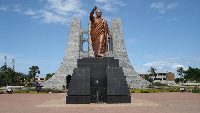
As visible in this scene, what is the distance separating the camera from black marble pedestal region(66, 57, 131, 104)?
1040 centimetres

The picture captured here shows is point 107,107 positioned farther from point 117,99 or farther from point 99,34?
point 99,34

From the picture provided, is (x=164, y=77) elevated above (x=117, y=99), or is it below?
above

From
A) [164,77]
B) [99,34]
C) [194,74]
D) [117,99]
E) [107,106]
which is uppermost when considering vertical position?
[99,34]

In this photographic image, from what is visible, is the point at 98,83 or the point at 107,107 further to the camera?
the point at 98,83

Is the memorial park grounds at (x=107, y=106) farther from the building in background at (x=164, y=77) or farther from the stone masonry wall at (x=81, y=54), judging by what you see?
the building in background at (x=164, y=77)

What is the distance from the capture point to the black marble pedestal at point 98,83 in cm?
1040

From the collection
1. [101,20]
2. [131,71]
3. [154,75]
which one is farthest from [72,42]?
[154,75]

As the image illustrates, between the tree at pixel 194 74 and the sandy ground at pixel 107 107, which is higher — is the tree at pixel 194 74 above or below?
above

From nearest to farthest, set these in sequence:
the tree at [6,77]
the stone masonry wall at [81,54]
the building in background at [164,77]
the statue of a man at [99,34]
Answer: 1. the statue of a man at [99,34]
2. the stone masonry wall at [81,54]
3. the tree at [6,77]
4. the building in background at [164,77]

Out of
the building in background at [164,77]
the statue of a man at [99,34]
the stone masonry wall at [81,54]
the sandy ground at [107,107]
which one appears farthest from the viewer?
the building in background at [164,77]

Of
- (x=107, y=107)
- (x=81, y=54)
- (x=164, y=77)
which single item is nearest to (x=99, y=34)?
(x=107, y=107)

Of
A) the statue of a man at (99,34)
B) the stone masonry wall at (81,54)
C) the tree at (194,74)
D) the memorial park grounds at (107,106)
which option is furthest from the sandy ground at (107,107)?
the tree at (194,74)

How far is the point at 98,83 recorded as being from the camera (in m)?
11.2

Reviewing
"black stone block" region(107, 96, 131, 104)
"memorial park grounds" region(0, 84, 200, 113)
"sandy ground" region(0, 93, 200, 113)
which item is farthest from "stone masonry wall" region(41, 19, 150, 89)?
"black stone block" region(107, 96, 131, 104)
